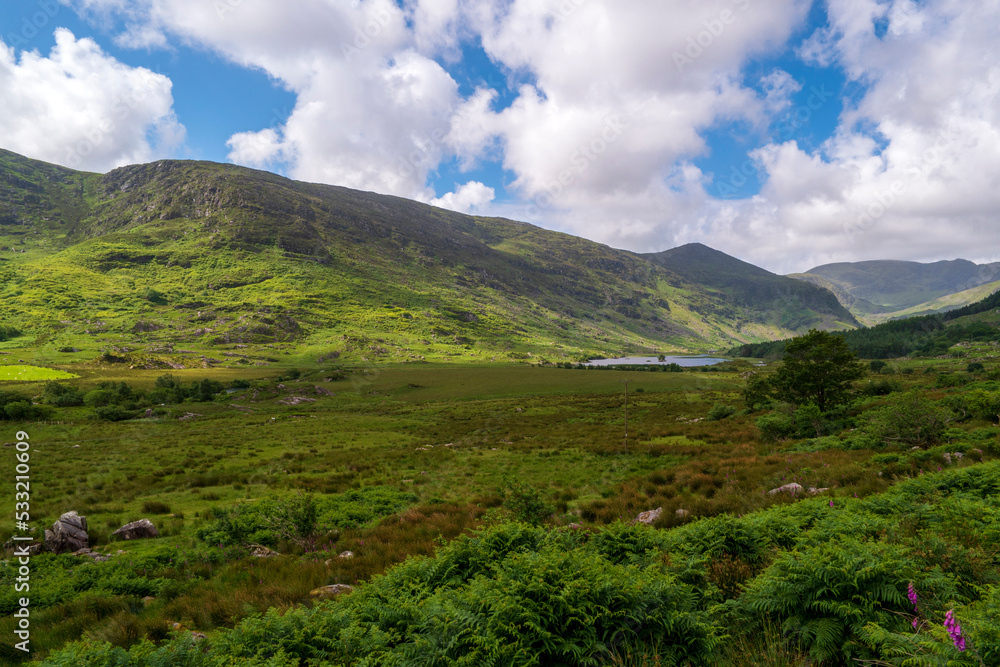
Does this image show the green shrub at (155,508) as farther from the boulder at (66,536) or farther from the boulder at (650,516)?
the boulder at (650,516)

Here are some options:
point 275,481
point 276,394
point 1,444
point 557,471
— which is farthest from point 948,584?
point 276,394

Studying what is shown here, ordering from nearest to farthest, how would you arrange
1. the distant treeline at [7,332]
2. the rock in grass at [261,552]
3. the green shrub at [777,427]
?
1. the rock in grass at [261,552]
2. the green shrub at [777,427]
3. the distant treeline at [7,332]

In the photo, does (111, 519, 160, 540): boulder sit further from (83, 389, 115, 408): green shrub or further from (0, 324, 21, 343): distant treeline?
(0, 324, 21, 343): distant treeline

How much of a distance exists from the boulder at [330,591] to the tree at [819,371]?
33790 millimetres

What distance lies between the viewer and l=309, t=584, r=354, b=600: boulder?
27.5ft

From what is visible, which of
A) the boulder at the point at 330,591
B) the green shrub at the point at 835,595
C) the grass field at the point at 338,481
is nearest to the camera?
the green shrub at the point at 835,595

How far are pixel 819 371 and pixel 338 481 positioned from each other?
3502cm

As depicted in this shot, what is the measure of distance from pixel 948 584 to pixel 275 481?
26.1 meters

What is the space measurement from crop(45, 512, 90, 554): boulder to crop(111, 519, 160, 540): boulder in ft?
2.97

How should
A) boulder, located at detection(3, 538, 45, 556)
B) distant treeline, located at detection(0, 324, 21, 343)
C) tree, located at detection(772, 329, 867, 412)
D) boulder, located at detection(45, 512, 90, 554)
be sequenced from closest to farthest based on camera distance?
boulder, located at detection(3, 538, 45, 556)
boulder, located at detection(45, 512, 90, 554)
tree, located at detection(772, 329, 867, 412)
distant treeline, located at detection(0, 324, 21, 343)

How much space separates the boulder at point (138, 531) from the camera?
13.8 m

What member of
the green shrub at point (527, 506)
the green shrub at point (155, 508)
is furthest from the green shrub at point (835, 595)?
the green shrub at point (155, 508)

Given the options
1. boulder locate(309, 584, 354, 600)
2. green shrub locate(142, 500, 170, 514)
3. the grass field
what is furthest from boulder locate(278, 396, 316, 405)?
boulder locate(309, 584, 354, 600)

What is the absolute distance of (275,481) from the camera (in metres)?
22.5
